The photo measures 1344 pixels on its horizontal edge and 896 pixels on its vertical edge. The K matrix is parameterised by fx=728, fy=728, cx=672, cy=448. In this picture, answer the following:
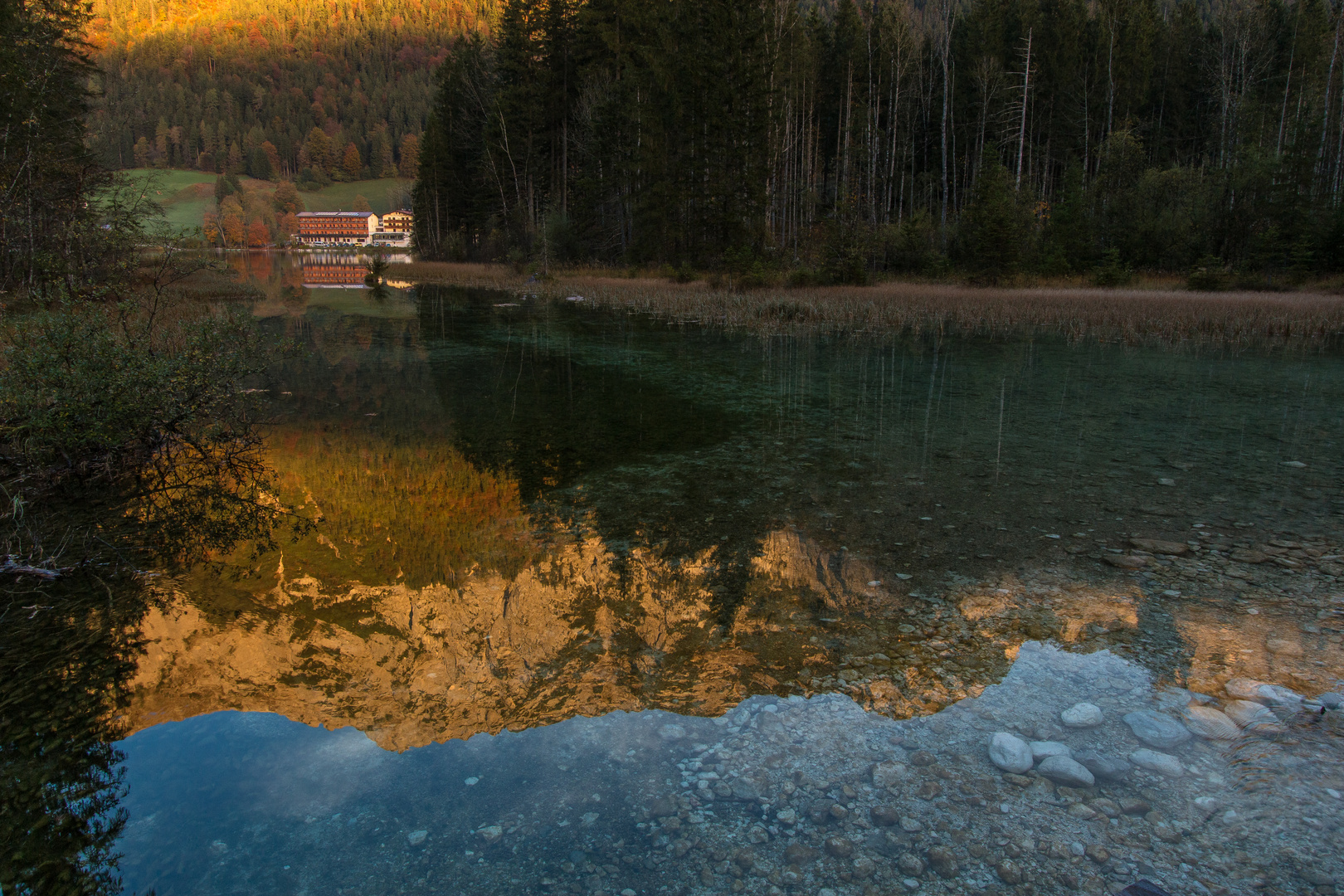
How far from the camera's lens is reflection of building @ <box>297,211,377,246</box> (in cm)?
14262

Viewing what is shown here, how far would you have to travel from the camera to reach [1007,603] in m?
4.09

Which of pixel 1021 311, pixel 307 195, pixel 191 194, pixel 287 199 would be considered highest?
pixel 307 195

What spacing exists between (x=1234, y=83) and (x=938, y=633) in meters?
51.6

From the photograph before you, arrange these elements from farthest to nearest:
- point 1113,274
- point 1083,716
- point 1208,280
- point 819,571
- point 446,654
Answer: point 1113,274 < point 1208,280 < point 819,571 < point 446,654 < point 1083,716

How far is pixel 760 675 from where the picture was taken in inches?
135

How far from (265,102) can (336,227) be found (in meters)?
51.6

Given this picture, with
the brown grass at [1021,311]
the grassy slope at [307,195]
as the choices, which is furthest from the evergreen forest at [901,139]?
the grassy slope at [307,195]

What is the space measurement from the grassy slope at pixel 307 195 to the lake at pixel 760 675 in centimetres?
12803

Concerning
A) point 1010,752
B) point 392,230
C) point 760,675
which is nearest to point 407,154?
point 392,230

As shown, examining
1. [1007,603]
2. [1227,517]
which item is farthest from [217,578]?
[1227,517]

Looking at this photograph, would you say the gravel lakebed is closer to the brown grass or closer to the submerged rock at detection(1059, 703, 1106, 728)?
the submerged rock at detection(1059, 703, 1106, 728)

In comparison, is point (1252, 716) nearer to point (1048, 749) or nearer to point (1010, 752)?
point (1048, 749)

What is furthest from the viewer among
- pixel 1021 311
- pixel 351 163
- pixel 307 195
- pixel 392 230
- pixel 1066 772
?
pixel 351 163

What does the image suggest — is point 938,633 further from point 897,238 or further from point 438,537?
point 897,238
